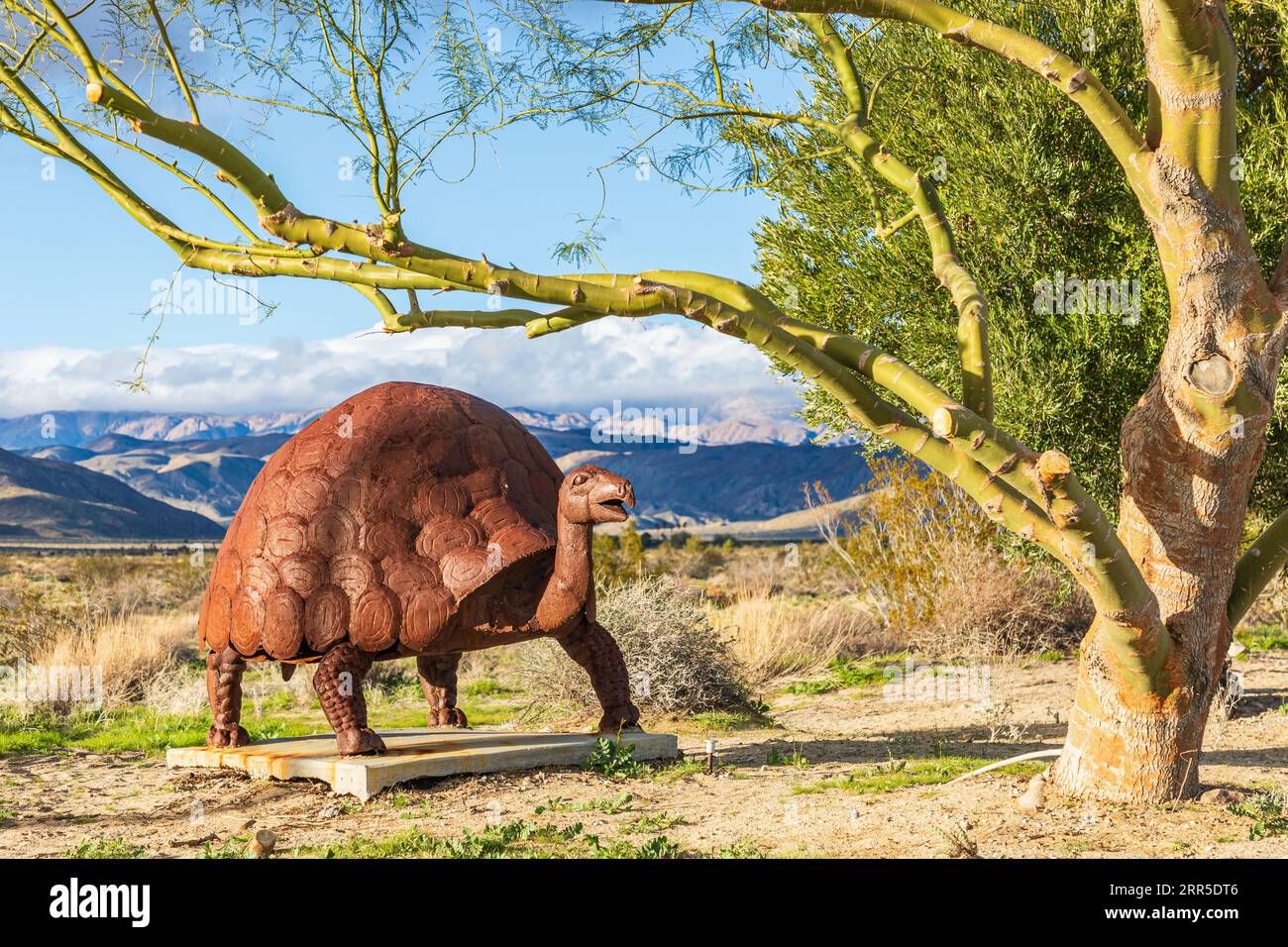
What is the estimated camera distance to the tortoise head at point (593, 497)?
25.9ft

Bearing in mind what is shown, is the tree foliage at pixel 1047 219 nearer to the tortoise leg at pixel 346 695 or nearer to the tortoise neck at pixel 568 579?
the tortoise neck at pixel 568 579

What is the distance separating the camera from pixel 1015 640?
54.2 ft

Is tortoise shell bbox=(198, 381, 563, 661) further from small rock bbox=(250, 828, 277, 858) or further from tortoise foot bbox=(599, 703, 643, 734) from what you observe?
small rock bbox=(250, 828, 277, 858)

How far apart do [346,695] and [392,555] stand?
1010 millimetres

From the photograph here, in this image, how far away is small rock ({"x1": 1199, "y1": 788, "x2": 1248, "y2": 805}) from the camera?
23.3ft

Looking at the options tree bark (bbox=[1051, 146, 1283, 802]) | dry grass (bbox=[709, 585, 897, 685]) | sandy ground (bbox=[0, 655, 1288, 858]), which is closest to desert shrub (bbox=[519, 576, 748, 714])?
dry grass (bbox=[709, 585, 897, 685])

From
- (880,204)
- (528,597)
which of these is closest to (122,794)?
(528,597)

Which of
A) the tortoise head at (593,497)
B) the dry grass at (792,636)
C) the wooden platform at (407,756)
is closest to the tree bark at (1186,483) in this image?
the tortoise head at (593,497)

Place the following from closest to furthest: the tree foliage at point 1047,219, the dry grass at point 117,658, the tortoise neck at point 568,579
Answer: the tortoise neck at point 568,579 < the tree foliage at point 1047,219 < the dry grass at point 117,658

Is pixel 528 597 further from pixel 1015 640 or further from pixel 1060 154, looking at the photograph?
pixel 1015 640

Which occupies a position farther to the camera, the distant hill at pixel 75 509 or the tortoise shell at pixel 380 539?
the distant hill at pixel 75 509

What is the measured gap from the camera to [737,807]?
7492 mm

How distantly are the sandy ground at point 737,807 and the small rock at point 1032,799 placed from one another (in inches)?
2.0

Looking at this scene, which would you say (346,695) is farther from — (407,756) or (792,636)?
(792,636)
